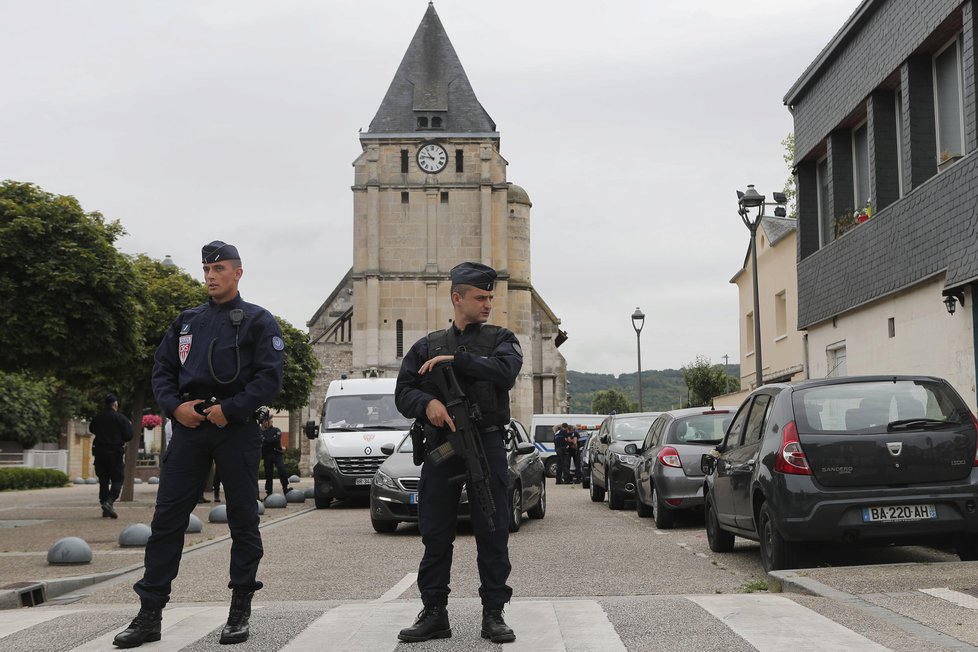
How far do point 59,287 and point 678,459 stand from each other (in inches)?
333

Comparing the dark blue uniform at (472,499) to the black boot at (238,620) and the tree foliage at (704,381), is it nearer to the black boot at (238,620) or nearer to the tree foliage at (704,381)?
the black boot at (238,620)

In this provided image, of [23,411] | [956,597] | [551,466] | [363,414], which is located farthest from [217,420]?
[23,411]

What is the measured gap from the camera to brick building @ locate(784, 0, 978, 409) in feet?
48.8

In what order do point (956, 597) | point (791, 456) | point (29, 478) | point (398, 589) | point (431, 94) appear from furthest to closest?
point (431, 94)
point (29, 478)
point (398, 589)
point (791, 456)
point (956, 597)

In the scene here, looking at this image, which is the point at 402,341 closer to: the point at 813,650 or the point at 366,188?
the point at 366,188

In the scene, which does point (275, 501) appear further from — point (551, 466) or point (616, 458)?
point (551, 466)

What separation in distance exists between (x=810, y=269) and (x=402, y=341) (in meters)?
48.9

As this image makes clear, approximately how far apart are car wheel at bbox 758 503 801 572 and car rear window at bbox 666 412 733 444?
6.05 meters

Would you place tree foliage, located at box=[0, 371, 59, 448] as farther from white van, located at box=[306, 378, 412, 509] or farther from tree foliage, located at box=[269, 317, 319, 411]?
white van, located at box=[306, 378, 412, 509]

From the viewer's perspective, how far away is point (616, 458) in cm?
1938

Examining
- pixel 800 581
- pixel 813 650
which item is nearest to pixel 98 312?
pixel 800 581

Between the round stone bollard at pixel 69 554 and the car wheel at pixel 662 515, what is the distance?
6834 millimetres

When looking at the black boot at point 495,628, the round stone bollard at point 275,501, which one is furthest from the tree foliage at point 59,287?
the black boot at point 495,628

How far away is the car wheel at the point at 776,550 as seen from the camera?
8.69 meters
